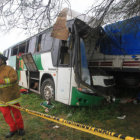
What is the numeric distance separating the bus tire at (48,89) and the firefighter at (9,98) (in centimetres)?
183

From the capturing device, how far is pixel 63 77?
13.2 ft

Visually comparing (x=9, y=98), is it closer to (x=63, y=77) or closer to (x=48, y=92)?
(x=63, y=77)

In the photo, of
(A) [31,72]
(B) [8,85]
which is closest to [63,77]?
(B) [8,85]

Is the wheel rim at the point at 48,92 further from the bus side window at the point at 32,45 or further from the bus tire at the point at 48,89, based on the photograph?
the bus side window at the point at 32,45

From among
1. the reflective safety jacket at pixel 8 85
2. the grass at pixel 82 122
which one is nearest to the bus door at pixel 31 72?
the grass at pixel 82 122

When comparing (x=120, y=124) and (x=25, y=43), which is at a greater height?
(x=25, y=43)

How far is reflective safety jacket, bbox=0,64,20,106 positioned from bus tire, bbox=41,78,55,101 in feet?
5.97

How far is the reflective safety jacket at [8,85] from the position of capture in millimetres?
2721

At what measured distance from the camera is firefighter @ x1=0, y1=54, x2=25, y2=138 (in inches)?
106

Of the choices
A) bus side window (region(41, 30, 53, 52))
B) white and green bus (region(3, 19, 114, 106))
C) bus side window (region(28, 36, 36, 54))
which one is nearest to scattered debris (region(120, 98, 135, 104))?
white and green bus (region(3, 19, 114, 106))

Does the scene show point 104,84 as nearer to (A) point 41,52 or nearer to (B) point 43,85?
(B) point 43,85

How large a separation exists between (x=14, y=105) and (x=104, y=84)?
2.56 metres

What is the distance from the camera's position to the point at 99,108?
13.5 feet

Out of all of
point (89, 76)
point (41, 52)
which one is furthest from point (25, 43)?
point (89, 76)
